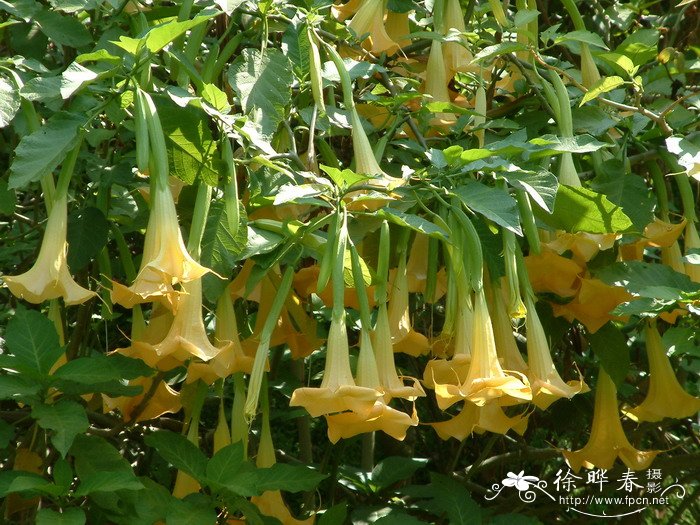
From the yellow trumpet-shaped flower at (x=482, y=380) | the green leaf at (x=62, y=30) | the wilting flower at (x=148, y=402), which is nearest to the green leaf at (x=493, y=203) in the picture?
the yellow trumpet-shaped flower at (x=482, y=380)

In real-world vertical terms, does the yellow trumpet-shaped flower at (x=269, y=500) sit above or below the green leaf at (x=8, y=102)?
below

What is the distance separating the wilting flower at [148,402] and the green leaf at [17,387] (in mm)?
219

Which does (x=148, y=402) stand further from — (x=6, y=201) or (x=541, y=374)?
(x=541, y=374)

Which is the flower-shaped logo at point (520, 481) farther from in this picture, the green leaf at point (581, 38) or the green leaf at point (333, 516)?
the green leaf at point (581, 38)

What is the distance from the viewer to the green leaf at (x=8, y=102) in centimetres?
138

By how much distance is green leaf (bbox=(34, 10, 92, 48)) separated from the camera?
1.70 m

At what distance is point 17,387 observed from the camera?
4.82ft

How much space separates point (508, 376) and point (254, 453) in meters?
1.01

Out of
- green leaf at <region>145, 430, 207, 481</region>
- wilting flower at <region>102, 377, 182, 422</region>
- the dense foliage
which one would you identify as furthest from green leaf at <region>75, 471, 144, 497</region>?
wilting flower at <region>102, 377, 182, 422</region>

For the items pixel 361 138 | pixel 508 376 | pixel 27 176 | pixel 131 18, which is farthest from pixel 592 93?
pixel 27 176

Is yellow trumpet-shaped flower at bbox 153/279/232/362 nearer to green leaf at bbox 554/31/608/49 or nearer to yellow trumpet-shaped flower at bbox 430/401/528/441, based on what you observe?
yellow trumpet-shaped flower at bbox 430/401/528/441

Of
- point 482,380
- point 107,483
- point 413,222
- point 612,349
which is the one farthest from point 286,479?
point 612,349

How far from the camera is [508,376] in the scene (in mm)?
1381

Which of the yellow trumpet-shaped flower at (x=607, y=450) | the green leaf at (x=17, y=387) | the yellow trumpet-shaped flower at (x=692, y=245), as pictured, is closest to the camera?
the green leaf at (x=17, y=387)
